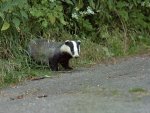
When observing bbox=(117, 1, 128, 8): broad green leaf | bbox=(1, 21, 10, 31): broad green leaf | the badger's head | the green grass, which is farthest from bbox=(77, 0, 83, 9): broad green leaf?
bbox=(1, 21, 10, 31): broad green leaf

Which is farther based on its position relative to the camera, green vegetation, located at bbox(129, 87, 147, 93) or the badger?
the badger

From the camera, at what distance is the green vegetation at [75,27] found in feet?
34.2

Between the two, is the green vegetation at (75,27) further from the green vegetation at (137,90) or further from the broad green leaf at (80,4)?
the green vegetation at (137,90)

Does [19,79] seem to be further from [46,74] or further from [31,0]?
[31,0]

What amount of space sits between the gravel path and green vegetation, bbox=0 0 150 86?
32.4 inches

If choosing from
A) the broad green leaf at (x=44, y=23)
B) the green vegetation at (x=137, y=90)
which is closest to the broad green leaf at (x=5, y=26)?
the broad green leaf at (x=44, y=23)

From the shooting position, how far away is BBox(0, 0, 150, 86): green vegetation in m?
10.4

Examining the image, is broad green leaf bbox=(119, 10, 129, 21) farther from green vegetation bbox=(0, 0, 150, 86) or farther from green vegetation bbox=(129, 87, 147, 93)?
green vegetation bbox=(129, 87, 147, 93)

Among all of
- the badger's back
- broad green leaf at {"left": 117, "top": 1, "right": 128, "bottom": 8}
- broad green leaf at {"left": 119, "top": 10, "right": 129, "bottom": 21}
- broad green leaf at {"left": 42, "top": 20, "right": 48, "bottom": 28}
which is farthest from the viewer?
broad green leaf at {"left": 117, "top": 1, "right": 128, "bottom": 8}

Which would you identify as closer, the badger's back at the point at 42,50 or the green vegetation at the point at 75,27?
the green vegetation at the point at 75,27

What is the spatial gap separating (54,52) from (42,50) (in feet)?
0.99

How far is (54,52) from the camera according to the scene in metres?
10.9

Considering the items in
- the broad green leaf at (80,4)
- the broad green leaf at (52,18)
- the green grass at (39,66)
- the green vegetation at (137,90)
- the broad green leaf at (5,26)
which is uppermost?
the broad green leaf at (80,4)

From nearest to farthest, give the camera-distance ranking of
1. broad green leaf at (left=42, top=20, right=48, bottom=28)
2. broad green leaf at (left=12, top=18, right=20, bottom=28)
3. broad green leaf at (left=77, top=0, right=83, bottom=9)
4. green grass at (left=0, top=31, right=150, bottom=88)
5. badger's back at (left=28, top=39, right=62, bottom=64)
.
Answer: green grass at (left=0, top=31, right=150, bottom=88), broad green leaf at (left=12, top=18, right=20, bottom=28), badger's back at (left=28, top=39, right=62, bottom=64), broad green leaf at (left=42, top=20, right=48, bottom=28), broad green leaf at (left=77, top=0, right=83, bottom=9)
